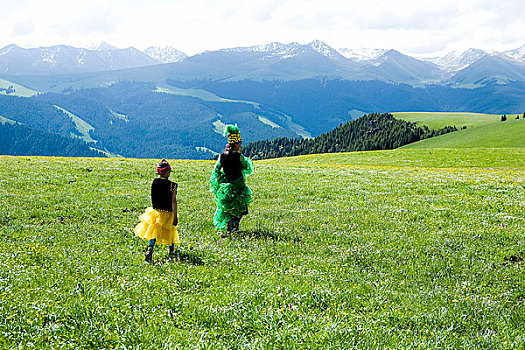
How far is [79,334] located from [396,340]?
581cm

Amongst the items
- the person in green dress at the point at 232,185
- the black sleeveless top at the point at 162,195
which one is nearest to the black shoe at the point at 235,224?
the person in green dress at the point at 232,185

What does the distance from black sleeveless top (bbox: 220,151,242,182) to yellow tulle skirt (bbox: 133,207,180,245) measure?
3.33 m

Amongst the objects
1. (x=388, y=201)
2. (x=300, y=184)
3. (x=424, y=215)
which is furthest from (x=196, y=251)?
(x=300, y=184)

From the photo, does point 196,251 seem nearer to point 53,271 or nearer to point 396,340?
point 53,271

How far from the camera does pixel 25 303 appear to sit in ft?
23.0

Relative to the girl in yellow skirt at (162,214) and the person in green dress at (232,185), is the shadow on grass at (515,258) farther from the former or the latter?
the girl in yellow skirt at (162,214)

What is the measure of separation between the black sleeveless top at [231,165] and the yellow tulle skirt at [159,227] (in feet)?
10.9

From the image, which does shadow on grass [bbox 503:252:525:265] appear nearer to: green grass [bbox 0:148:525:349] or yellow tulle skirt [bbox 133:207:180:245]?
green grass [bbox 0:148:525:349]

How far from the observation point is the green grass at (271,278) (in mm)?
6410

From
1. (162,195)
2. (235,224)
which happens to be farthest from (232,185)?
(162,195)

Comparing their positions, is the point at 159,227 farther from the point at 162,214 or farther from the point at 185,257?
the point at 185,257

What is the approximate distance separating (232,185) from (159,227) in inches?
145

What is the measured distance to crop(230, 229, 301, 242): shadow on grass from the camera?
12.5 metres

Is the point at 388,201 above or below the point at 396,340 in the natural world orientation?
above
